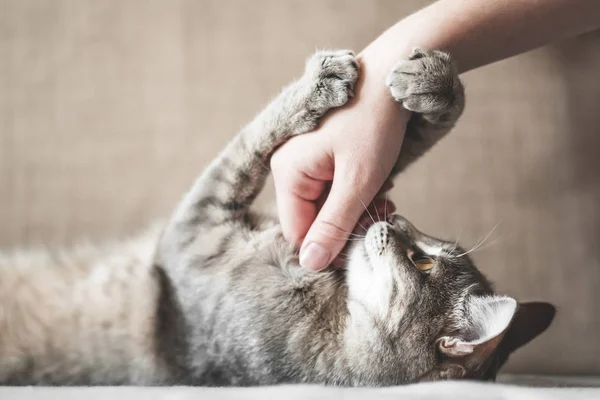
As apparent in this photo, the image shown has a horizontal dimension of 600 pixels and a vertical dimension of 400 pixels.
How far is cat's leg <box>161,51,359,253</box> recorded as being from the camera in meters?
1.20

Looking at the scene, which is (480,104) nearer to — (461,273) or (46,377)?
(461,273)

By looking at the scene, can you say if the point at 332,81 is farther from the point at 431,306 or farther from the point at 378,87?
the point at 431,306

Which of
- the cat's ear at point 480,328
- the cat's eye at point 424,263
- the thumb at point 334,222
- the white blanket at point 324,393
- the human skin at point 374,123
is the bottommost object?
the white blanket at point 324,393

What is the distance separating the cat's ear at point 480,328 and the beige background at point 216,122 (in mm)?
549

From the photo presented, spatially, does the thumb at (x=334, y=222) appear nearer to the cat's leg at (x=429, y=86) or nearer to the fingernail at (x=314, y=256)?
the fingernail at (x=314, y=256)

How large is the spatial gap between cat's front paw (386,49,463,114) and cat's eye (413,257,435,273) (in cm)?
30

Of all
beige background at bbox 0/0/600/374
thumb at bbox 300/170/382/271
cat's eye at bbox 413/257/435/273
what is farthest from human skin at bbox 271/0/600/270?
beige background at bbox 0/0/600/374

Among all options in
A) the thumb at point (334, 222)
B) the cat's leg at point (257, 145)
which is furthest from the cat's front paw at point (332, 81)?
the thumb at point (334, 222)

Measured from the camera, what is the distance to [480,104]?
1.71 meters

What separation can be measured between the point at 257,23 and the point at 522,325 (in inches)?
43.5

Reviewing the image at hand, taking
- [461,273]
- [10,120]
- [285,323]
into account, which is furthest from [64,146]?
[461,273]

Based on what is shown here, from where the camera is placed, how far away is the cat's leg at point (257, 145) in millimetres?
1204

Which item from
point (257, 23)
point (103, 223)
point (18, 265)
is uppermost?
point (257, 23)

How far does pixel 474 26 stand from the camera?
120 cm
